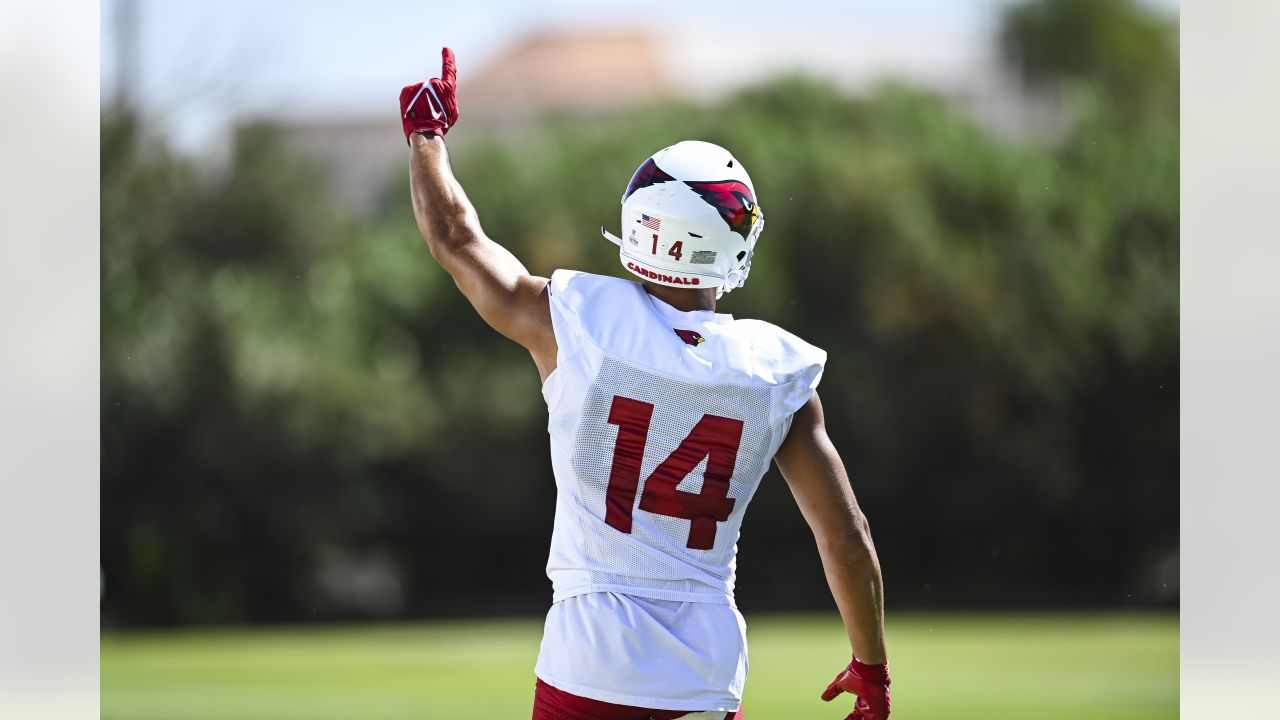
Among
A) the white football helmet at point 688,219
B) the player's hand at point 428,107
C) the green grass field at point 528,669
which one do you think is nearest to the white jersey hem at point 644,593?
the white football helmet at point 688,219

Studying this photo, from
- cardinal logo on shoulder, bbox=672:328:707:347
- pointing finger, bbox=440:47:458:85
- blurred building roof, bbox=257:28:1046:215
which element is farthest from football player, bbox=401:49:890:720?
blurred building roof, bbox=257:28:1046:215

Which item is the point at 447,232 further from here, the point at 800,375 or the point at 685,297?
the point at 800,375

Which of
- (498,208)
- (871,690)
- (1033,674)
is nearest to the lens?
(871,690)

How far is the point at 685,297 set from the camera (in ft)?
10.3

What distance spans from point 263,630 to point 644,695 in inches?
668

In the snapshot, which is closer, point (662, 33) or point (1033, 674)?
point (1033, 674)

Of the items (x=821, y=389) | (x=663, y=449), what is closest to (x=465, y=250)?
(x=663, y=449)

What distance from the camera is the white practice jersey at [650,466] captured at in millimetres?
2939

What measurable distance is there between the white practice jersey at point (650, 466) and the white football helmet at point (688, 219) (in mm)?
118

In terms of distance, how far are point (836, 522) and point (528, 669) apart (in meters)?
12.2

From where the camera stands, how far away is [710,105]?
24.0 metres
